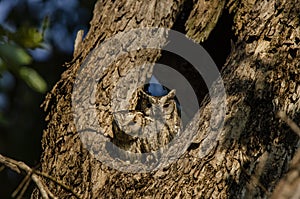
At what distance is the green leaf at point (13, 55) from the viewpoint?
1.32 m

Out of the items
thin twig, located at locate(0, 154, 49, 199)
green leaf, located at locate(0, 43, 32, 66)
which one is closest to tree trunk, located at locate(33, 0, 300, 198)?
thin twig, located at locate(0, 154, 49, 199)

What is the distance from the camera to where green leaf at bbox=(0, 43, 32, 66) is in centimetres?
132

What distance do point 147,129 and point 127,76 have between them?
205 millimetres

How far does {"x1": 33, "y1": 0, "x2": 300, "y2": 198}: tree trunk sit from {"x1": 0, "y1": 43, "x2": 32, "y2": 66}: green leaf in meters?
0.87

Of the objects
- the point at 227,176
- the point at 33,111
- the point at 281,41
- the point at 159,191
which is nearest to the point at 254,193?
the point at 227,176

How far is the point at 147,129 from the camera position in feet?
8.04

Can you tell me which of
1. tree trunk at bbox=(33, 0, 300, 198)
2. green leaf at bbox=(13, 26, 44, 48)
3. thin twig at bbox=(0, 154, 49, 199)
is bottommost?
thin twig at bbox=(0, 154, 49, 199)

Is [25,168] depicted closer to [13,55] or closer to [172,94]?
[13,55]

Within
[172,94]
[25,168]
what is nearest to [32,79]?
[25,168]

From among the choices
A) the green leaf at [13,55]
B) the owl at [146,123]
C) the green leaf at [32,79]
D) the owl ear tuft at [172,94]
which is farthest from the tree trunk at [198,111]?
the green leaf at [13,55]

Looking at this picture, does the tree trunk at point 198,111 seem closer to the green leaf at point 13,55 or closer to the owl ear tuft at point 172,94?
the owl ear tuft at point 172,94

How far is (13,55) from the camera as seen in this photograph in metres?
1.32

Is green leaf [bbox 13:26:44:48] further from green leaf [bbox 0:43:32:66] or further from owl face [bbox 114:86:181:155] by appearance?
owl face [bbox 114:86:181:155]

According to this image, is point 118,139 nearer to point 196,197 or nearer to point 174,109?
point 174,109
